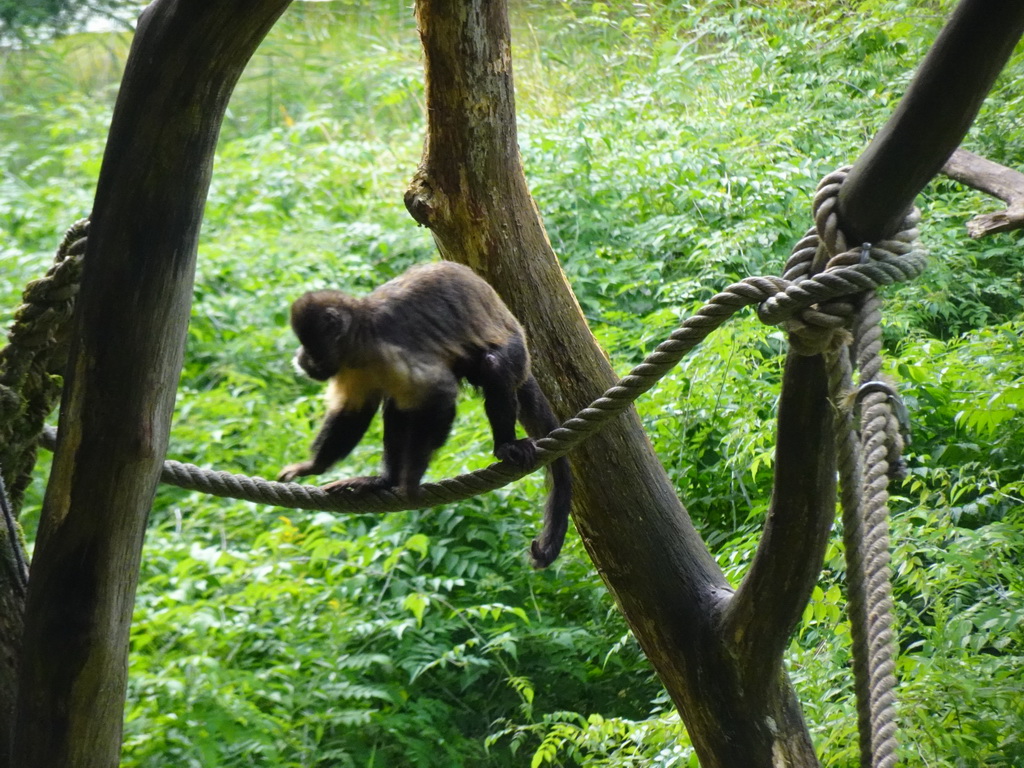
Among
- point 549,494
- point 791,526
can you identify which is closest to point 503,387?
point 549,494

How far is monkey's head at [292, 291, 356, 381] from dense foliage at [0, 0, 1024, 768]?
4.85ft

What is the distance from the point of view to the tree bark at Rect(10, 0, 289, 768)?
5.65ft

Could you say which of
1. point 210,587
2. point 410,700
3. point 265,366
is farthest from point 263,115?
point 410,700

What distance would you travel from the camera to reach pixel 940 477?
3.89 m

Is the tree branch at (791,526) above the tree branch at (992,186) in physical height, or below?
below

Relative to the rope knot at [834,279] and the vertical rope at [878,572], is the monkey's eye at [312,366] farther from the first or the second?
the vertical rope at [878,572]

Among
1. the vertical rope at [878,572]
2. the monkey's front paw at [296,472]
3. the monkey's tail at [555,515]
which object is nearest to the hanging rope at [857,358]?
the vertical rope at [878,572]

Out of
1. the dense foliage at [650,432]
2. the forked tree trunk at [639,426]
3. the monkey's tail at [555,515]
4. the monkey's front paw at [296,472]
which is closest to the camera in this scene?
the forked tree trunk at [639,426]

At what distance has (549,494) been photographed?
11.2 ft

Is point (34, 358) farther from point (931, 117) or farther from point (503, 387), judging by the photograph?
point (931, 117)

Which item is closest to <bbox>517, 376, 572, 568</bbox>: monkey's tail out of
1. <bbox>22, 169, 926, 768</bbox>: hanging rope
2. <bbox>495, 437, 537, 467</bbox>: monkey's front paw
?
<bbox>495, 437, 537, 467</bbox>: monkey's front paw

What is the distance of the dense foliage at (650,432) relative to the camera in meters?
3.58

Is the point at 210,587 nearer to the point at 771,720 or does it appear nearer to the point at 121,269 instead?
the point at 771,720

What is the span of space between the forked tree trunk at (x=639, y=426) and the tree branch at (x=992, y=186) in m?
2.07
